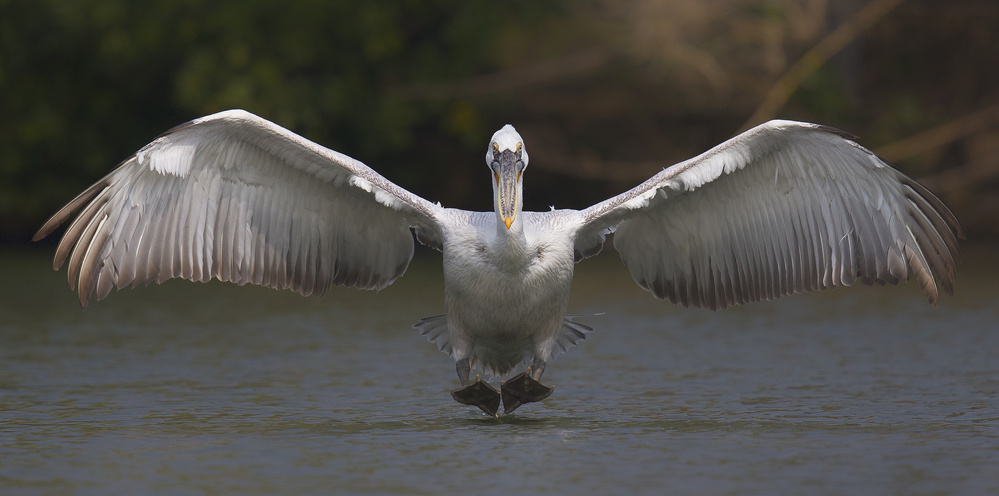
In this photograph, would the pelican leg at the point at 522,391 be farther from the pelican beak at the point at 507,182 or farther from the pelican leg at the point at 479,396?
the pelican beak at the point at 507,182

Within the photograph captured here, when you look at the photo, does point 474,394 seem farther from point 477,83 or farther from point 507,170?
point 477,83

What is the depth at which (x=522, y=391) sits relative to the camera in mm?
8031

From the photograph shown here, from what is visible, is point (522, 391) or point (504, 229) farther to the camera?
point (522, 391)

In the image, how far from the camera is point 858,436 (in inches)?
280

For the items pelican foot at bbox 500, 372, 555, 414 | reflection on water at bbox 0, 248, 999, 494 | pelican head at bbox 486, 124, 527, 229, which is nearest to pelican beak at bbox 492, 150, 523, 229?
pelican head at bbox 486, 124, 527, 229

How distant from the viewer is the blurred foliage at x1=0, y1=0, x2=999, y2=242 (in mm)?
19438

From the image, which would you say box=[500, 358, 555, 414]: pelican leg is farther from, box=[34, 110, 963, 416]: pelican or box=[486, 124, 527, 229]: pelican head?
box=[486, 124, 527, 229]: pelican head

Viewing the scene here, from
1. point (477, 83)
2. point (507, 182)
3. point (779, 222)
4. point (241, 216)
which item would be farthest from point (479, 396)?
point (477, 83)

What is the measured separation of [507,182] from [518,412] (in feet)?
5.07

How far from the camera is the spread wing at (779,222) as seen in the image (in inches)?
311

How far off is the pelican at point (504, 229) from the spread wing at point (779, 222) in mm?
11

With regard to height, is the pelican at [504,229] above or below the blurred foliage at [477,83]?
below

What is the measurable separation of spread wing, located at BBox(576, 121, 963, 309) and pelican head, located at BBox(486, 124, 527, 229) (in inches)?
24.0

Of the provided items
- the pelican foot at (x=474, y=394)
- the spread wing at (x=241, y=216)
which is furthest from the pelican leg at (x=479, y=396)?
the spread wing at (x=241, y=216)
